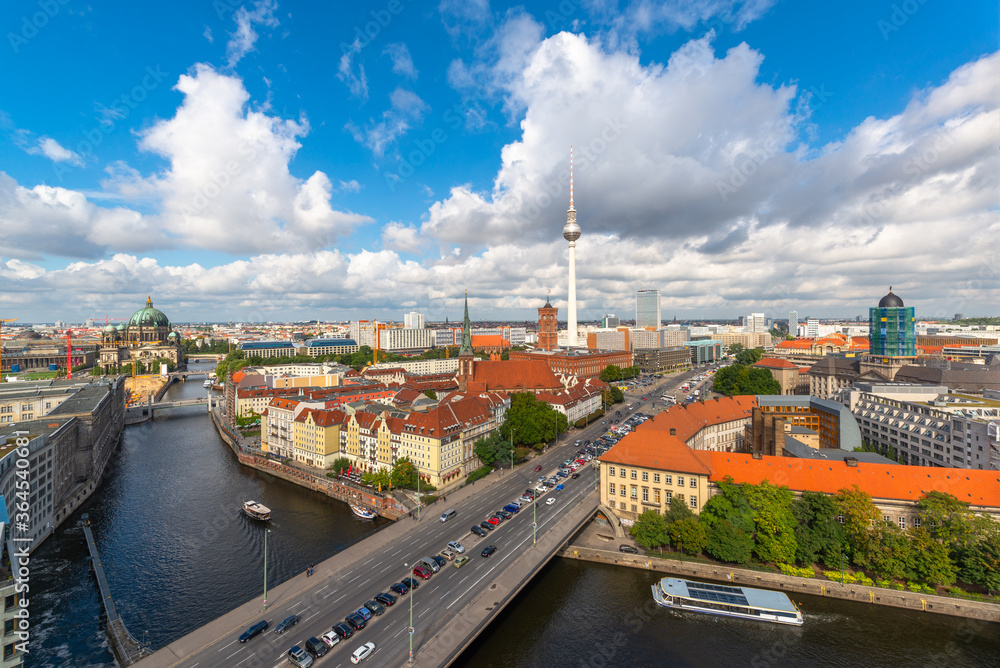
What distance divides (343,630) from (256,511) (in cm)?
2803

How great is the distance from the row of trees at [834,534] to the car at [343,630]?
24785mm

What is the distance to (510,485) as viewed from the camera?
5412cm

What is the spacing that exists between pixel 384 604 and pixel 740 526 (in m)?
29.0

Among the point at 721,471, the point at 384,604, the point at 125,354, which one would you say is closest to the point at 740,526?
the point at 721,471

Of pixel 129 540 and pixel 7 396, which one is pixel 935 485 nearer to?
pixel 129 540

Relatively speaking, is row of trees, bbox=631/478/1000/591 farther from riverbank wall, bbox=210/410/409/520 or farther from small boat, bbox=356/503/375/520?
small boat, bbox=356/503/375/520

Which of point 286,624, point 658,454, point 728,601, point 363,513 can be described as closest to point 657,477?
point 658,454

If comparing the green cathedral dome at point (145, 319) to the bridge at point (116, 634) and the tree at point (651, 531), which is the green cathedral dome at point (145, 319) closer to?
the bridge at point (116, 634)

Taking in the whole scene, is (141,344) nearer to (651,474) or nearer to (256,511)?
(256,511)

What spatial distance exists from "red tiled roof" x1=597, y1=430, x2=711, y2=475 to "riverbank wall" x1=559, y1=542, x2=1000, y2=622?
26.4 ft

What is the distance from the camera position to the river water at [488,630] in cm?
2939

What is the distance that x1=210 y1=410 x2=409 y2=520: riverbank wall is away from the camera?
50.7 meters

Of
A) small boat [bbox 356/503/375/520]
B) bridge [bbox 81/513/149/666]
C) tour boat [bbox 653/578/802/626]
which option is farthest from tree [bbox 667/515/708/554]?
bridge [bbox 81/513/149/666]

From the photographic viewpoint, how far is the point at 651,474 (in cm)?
4303
